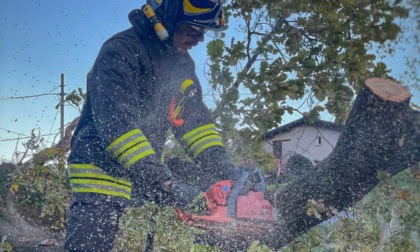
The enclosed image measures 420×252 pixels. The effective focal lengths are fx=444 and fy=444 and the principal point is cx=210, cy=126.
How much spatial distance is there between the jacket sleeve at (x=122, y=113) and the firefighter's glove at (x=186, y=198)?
0.08 metres

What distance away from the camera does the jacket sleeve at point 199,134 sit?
2.91m

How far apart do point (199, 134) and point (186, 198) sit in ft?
2.53

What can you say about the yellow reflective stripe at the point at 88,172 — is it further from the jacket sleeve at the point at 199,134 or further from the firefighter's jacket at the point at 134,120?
the jacket sleeve at the point at 199,134

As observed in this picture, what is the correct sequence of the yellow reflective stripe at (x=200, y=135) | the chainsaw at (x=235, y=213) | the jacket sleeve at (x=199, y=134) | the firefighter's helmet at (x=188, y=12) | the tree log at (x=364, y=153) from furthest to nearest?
the yellow reflective stripe at (x=200, y=135) → the jacket sleeve at (x=199, y=134) → the firefighter's helmet at (x=188, y=12) → the chainsaw at (x=235, y=213) → the tree log at (x=364, y=153)

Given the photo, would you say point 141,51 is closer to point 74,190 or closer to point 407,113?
point 74,190

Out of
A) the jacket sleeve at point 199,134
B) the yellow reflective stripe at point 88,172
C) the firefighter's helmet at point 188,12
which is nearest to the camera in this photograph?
the yellow reflective stripe at point 88,172

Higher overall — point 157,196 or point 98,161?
point 98,161

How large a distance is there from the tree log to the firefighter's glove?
1.33 ft

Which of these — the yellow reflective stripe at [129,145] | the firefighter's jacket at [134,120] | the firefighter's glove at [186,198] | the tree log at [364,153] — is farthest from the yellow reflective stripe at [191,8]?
the tree log at [364,153]

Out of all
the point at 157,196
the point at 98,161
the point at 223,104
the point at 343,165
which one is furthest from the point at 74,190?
the point at 223,104

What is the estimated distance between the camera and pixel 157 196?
2.46m

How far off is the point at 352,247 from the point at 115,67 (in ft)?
5.37

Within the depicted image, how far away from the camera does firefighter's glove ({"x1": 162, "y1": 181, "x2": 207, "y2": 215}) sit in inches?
90.6

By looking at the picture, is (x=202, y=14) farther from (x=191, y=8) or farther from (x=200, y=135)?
(x=200, y=135)
